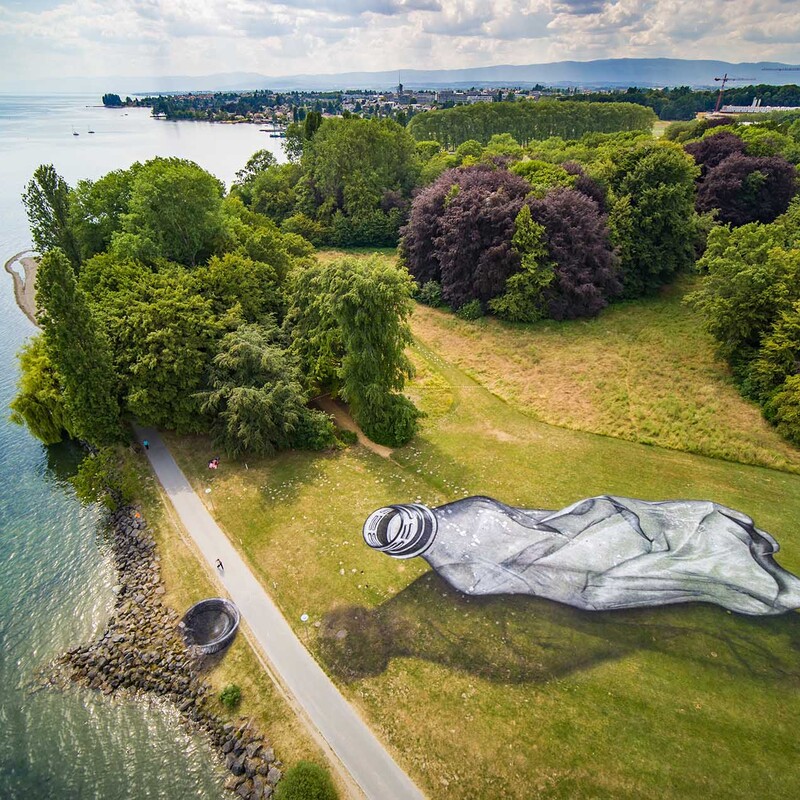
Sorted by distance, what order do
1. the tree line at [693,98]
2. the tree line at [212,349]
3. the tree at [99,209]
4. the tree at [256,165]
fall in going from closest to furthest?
the tree line at [212,349] → the tree at [99,209] → the tree at [256,165] → the tree line at [693,98]

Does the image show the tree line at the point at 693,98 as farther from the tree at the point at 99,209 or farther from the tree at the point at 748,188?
the tree at the point at 99,209

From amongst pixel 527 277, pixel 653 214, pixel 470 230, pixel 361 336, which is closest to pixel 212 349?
pixel 361 336

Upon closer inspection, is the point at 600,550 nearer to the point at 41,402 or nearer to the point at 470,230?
the point at 41,402

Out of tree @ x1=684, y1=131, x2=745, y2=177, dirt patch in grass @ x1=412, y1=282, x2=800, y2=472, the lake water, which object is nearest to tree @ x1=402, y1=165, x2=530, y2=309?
dirt patch in grass @ x1=412, y1=282, x2=800, y2=472

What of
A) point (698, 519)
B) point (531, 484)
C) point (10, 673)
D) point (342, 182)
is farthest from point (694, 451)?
point (342, 182)

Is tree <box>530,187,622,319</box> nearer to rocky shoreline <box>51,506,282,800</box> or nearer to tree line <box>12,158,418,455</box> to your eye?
tree line <box>12,158,418,455</box>

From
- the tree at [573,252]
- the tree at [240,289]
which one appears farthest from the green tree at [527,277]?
the tree at [240,289]

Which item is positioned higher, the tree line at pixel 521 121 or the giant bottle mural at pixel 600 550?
the tree line at pixel 521 121
